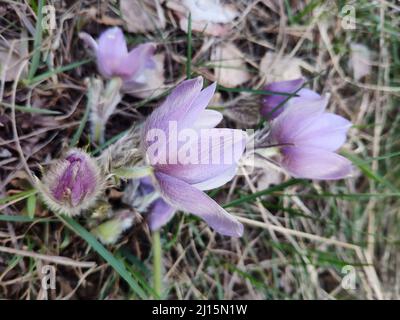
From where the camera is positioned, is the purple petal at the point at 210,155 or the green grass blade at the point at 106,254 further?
the green grass blade at the point at 106,254

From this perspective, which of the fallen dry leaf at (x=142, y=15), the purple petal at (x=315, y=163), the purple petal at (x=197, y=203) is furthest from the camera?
the fallen dry leaf at (x=142, y=15)

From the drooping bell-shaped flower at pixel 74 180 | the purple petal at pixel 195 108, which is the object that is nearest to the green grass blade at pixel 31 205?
the drooping bell-shaped flower at pixel 74 180

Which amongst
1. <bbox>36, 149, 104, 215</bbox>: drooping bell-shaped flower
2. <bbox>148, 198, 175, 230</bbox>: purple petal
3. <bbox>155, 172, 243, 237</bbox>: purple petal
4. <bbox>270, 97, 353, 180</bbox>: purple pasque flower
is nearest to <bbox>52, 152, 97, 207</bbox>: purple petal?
<bbox>36, 149, 104, 215</bbox>: drooping bell-shaped flower

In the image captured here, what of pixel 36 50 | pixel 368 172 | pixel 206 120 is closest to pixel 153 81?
pixel 36 50

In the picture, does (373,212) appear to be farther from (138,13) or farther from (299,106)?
(138,13)

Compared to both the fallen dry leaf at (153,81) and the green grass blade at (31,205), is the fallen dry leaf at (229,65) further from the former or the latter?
the green grass blade at (31,205)

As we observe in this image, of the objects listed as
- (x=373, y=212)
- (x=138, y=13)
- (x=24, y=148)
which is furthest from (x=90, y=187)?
(x=373, y=212)

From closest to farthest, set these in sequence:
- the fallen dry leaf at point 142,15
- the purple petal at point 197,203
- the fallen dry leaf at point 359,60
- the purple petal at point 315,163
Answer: the purple petal at point 197,203 < the purple petal at point 315,163 < the fallen dry leaf at point 142,15 < the fallen dry leaf at point 359,60
